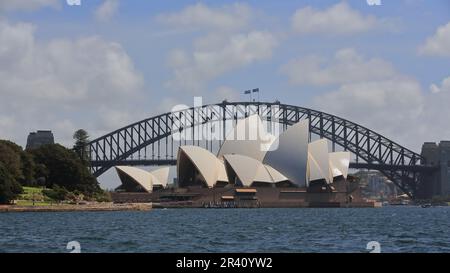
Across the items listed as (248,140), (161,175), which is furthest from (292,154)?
(161,175)

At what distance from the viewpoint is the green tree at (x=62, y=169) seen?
131125 millimetres

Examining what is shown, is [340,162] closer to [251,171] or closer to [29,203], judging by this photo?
[251,171]

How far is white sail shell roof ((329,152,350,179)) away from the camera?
545 feet

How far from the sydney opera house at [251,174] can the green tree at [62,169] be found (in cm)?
2572

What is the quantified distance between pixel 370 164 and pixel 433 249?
15693 centimetres

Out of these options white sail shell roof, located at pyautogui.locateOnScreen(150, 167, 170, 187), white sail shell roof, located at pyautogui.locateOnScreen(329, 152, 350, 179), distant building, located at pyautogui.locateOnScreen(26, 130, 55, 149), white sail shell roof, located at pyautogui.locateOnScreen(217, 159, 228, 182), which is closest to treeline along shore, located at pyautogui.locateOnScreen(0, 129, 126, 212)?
white sail shell roof, located at pyautogui.locateOnScreen(217, 159, 228, 182)

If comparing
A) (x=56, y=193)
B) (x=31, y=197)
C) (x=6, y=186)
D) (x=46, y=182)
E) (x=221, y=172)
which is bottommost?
(x=31, y=197)

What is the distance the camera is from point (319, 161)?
157 metres

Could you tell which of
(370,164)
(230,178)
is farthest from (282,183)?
(370,164)

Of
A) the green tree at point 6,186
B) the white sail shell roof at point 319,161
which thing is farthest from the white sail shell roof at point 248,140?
the green tree at point 6,186

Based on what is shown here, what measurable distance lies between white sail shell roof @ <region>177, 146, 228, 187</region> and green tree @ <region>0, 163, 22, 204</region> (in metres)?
→ 51.1

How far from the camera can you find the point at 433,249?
122 ft

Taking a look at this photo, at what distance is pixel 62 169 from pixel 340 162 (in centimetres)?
6235
